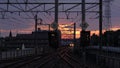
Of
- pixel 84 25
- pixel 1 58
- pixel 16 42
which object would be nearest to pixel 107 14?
pixel 1 58

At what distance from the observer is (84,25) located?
30.3 meters

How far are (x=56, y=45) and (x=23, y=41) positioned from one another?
132898 millimetres

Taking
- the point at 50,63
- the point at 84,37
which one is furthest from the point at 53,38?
the point at 50,63

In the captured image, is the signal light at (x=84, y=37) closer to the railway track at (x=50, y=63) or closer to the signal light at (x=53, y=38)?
the railway track at (x=50, y=63)

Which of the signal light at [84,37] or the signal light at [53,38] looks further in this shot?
the signal light at [84,37]

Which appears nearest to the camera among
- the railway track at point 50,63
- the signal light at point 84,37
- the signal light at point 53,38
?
the signal light at point 53,38

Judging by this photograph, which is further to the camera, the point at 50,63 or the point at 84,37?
the point at 50,63

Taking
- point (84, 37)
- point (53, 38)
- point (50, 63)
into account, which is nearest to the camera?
point (53, 38)

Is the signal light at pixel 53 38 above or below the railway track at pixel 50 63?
above

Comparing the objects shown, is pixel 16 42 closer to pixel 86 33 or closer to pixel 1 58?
pixel 1 58

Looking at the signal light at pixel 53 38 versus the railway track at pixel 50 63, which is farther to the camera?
the railway track at pixel 50 63

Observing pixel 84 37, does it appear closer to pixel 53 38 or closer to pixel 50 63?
pixel 53 38

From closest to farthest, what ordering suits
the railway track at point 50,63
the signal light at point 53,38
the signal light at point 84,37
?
the signal light at point 53,38 → the signal light at point 84,37 → the railway track at point 50,63

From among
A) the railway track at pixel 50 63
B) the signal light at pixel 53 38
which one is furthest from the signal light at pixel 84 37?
the signal light at pixel 53 38
